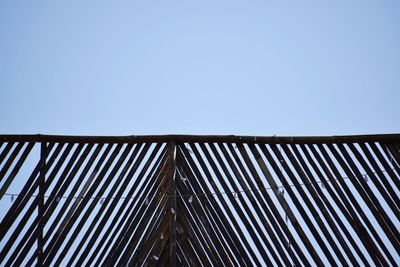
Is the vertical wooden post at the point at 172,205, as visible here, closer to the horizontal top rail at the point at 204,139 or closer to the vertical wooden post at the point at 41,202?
the horizontal top rail at the point at 204,139

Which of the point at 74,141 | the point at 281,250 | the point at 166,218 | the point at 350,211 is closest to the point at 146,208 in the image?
the point at 166,218

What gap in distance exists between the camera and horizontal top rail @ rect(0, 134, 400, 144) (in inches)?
148

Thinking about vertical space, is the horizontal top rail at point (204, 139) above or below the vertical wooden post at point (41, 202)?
above

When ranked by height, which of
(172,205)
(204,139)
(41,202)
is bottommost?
(41,202)

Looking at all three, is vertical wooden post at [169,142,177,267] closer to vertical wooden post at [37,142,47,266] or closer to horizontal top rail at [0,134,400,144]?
horizontal top rail at [0,134,400,144]

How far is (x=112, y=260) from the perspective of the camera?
3627 millimetres

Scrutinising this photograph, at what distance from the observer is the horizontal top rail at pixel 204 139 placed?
3760 mm

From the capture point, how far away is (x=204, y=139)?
148 inches

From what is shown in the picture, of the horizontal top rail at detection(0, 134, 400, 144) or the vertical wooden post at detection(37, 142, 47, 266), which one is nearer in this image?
the vertical wooden post at detection(37, 142, 47, 266)

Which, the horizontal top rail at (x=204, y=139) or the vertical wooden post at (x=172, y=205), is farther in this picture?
the horizontal top rail at (x=204, y=139)

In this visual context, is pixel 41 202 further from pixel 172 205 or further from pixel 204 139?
pixel 204 139

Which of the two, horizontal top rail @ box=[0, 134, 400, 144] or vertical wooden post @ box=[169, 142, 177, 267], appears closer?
vertical wooden post @ box=[169, 142, 177, 267]

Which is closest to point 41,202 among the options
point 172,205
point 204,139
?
point 172,205

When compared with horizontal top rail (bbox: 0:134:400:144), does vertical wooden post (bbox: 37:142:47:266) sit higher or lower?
lower
